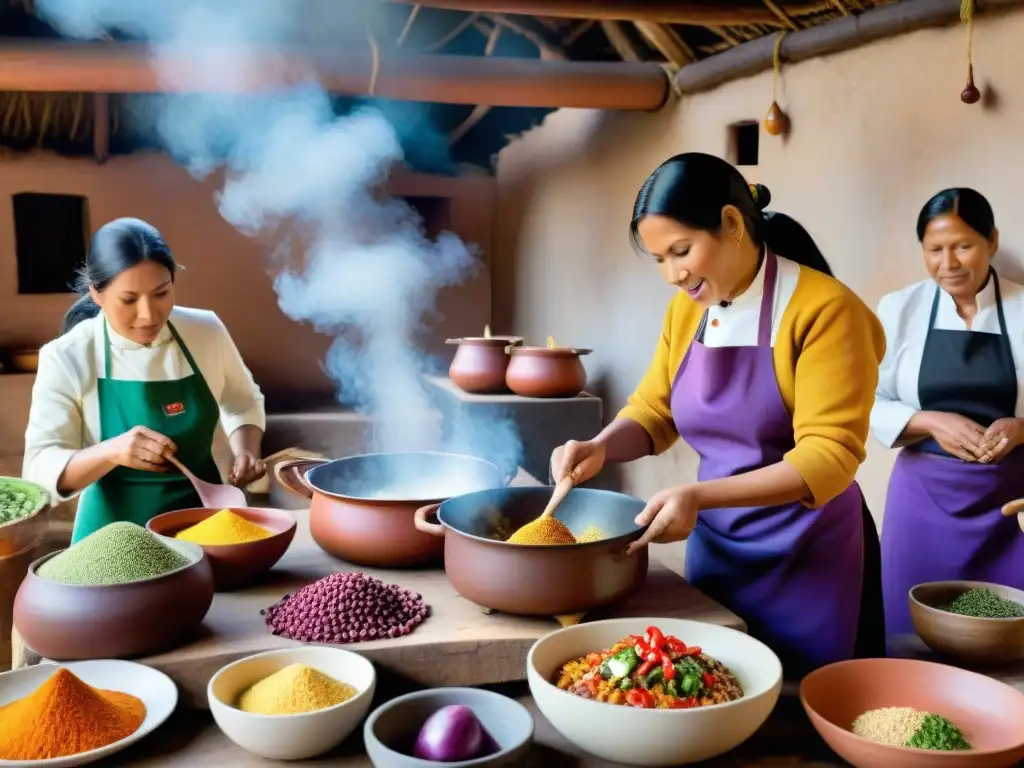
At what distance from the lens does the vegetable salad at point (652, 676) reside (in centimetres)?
119

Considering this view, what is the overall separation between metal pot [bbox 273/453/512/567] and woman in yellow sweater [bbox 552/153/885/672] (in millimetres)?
309

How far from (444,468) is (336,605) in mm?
682

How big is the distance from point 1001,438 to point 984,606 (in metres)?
0.97

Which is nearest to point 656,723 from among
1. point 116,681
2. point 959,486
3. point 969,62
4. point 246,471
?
point 116,681

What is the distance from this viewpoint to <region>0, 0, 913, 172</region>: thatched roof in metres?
3.63

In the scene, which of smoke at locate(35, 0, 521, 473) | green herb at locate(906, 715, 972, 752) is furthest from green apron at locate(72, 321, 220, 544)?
smoke at locate(35, 0, 521, 473)

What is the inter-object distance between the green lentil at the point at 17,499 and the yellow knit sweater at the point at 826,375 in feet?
7.99

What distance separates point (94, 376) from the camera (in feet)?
7.63

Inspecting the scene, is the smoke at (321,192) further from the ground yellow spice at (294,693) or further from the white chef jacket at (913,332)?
the ground yellow spice at (294,693)

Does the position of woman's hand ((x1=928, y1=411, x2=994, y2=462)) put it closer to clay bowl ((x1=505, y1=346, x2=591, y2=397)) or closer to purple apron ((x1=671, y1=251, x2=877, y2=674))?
purple apron ((x1=671, y1=251, x2=877, y2=674))

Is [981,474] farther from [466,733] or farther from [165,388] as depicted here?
[165,388]

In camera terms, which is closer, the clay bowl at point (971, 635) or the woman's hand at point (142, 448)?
the clay bowl at point (971, 635)

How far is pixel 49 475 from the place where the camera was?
208cm

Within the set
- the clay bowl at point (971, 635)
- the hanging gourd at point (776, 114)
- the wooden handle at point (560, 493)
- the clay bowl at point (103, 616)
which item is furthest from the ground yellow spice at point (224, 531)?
the hanging gourd at point (776, 114)
